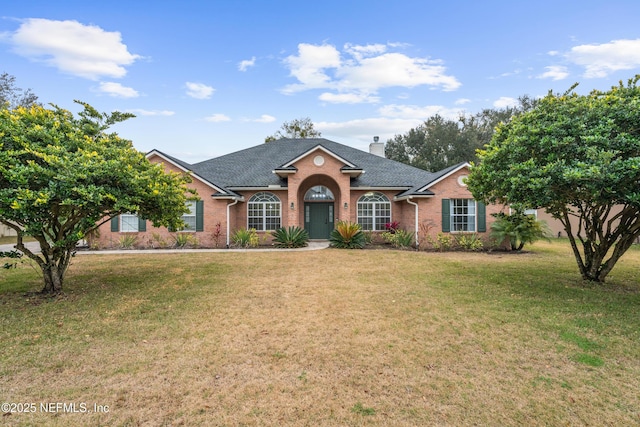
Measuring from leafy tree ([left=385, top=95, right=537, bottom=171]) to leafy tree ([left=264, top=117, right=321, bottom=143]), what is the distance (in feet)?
36.8

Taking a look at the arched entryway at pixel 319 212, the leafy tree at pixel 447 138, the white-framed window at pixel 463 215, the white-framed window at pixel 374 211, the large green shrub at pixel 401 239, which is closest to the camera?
the large green shrub at pixel 401 239

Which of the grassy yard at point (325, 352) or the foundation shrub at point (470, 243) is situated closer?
the grassy yard at point (325, 352)

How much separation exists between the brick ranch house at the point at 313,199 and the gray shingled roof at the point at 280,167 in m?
0.06

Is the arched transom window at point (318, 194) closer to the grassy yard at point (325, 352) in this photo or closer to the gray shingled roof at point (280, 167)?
the gray shingled roof at point (280, 167)

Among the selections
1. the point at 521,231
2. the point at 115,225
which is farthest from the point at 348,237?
the point at 115,225

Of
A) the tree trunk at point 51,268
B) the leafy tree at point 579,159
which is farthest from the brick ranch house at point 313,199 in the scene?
the tree trunk at point 51,268

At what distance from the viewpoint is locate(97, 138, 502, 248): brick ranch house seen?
50.1 ft

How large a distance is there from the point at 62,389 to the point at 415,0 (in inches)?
610

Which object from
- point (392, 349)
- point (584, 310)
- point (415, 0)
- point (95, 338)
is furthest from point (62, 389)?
point (415, 0)

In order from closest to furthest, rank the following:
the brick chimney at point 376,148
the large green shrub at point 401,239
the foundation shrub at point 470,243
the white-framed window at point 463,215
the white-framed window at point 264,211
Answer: the foundation shrub at point 470,243 < the large green shrub at point 401,239 < the white-framed window at point 463,215 < the white-framed window at point 264,211 < the brick chimney at point 376,148

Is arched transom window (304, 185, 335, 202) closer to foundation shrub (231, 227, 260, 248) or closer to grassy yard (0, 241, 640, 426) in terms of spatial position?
foundation shrub (231, 227, 260, 248)

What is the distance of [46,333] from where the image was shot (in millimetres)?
4641

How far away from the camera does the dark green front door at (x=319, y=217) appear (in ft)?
60.1

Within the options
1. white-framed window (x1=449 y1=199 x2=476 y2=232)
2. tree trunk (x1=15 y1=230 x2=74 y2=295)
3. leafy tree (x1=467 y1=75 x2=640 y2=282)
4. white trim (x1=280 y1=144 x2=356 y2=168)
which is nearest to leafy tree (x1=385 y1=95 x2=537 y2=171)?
white-framed window (x1=449 y1=199 x2=476 y2=232)
